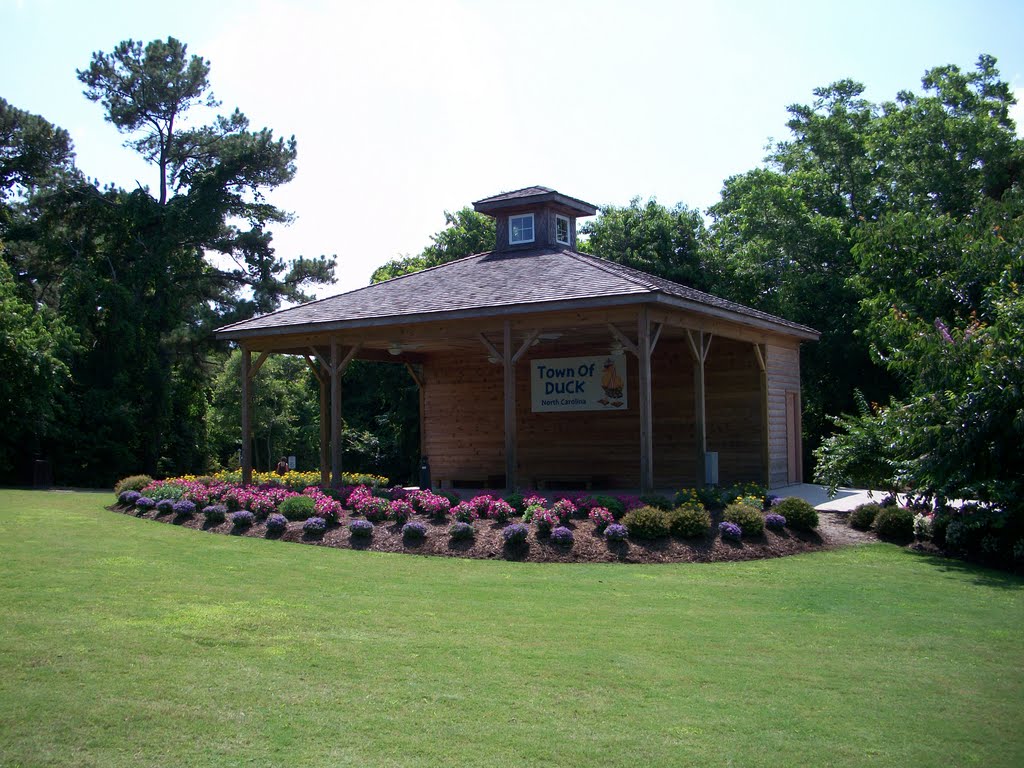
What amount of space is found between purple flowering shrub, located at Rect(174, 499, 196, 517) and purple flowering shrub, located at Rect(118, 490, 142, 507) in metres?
1.79

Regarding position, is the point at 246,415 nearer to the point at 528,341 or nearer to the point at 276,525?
the point at 276,525

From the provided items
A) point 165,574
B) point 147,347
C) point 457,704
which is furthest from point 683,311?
point 147,347

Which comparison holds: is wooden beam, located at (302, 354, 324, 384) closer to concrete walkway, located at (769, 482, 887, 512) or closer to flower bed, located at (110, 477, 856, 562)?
flower bed, located at (110, 477, 856, 562)

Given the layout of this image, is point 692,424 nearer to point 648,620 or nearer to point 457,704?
point 648,620

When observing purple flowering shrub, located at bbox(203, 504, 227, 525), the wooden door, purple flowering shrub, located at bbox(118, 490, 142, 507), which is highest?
the wooden door

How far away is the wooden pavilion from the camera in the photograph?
1636cm

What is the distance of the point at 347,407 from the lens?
35844 mm

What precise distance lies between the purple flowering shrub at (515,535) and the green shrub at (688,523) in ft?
6.64

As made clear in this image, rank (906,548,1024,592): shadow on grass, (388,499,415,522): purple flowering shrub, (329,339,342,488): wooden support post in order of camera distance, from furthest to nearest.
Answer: (329,339,342,488): wooden support post < (388,499,415,522): purple flowering shrub < (906,548,1024,592): shadow on grass

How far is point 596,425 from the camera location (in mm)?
21562

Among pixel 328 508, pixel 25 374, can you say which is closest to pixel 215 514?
pixel 328 508

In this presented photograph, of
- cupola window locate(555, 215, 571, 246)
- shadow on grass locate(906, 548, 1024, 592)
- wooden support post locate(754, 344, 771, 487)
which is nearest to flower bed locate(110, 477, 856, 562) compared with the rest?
shadow on grass locate(906, 548, 1024, 592)

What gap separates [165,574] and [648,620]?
18.2 feet

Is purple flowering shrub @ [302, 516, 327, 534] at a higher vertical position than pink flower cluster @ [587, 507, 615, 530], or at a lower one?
lower
